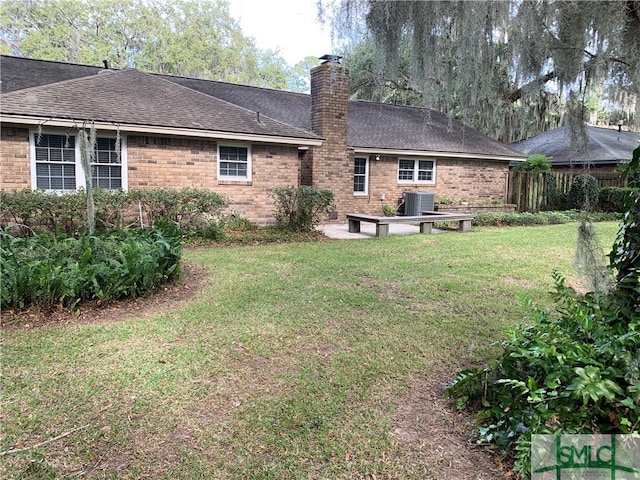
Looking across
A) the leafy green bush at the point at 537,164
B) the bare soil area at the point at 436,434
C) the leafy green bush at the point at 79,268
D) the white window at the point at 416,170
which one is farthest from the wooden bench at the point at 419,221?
the leafy green bush at the point at 537,164

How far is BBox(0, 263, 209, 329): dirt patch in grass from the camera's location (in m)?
4.59

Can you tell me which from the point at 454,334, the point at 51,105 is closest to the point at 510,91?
the point at 454,334

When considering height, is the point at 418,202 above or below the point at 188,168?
below

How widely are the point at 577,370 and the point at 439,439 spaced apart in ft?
3.17

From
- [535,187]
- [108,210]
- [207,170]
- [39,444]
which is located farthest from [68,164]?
[535,187]

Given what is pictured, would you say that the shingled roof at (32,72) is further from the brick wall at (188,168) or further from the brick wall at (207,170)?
the brick wall at (207,170)

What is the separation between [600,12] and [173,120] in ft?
32.1

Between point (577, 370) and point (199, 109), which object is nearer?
point (577, 370)

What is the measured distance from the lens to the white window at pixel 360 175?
15.5 m

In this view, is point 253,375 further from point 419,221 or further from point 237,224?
point 419,221

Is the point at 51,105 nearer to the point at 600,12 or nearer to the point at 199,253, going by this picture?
the point at 199,253

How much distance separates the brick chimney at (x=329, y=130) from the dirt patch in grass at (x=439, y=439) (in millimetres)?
10968

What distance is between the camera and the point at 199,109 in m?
12.0

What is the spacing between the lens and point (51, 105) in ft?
31.3
